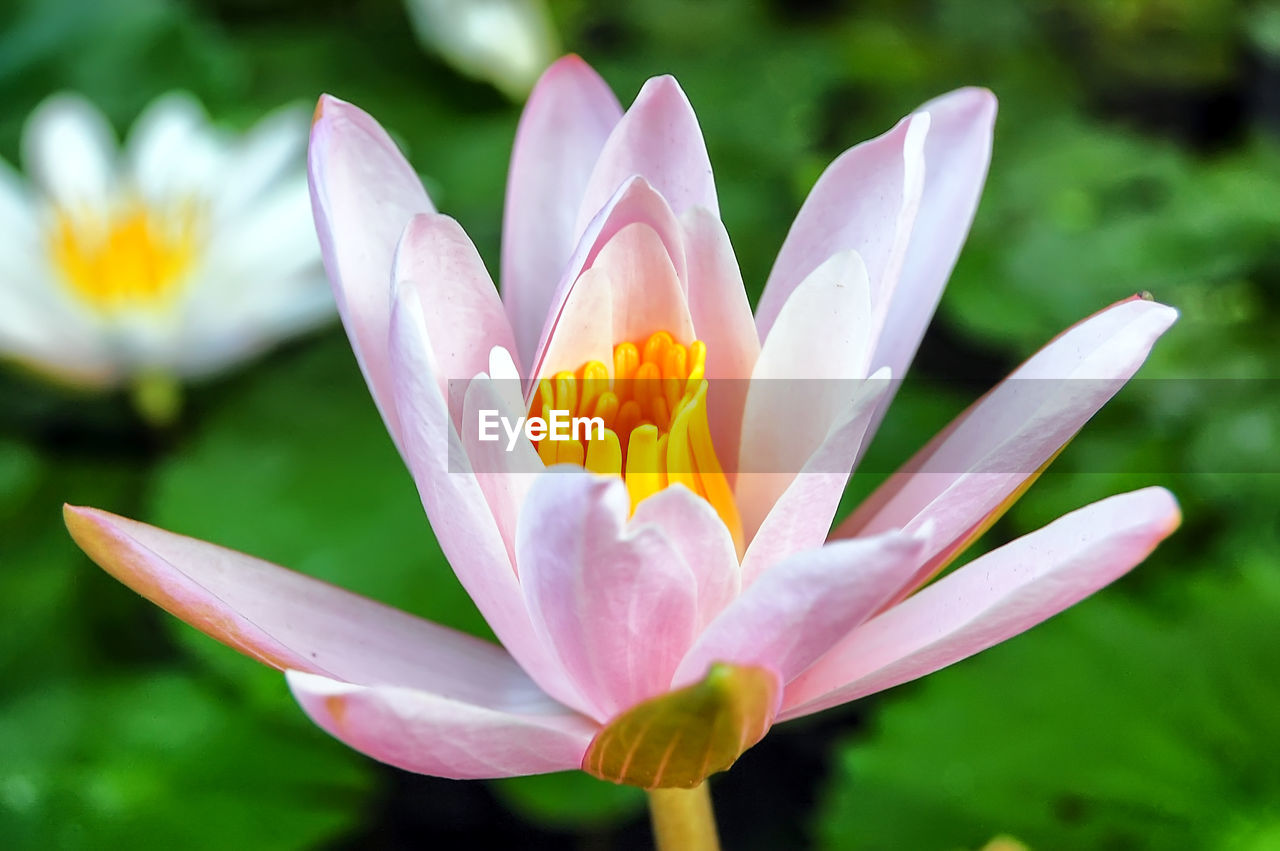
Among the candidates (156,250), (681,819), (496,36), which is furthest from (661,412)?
(496,36)

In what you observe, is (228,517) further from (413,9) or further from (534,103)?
(413,9)

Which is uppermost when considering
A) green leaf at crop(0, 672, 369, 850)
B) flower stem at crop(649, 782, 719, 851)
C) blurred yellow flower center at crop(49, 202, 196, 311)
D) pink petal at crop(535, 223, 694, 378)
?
pink petal at crop(535, 223, 694, 378)

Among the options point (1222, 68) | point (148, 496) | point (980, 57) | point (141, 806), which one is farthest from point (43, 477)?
point (1222, 68)

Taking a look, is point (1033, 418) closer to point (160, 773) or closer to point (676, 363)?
point (676, 363)

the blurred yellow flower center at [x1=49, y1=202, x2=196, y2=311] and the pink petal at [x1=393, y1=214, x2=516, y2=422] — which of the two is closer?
the pink petal at [x1=393, y1=214, x2=516, y2=422]

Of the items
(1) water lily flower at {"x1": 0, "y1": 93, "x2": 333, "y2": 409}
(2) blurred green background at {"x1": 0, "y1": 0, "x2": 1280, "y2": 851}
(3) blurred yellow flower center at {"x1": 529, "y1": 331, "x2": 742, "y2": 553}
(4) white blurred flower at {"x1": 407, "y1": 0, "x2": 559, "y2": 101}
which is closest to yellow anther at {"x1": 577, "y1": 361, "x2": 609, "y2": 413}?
(3) blurred yellow flower center at {"x1": 529, "y1": 331, "x2": 742, "y2": 553}

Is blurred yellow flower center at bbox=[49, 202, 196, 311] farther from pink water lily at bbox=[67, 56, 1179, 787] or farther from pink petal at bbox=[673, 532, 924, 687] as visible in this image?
pink petal at bbox=[673, 532, 924, 687]

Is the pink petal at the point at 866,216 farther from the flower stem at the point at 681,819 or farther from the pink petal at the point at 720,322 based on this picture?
the flower stem at the point at 681,819

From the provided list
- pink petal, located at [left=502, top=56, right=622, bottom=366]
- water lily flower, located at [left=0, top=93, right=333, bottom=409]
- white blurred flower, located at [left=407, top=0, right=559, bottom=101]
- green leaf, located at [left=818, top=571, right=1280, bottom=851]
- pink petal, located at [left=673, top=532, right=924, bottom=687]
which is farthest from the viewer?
white blurred flower, located at [left=407, top=0, right=559, bottom=101]

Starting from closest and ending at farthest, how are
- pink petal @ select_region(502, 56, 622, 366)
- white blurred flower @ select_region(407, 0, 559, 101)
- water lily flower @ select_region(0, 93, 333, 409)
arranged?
pink petal @ select_region(502, 56, 622, 366) < water lily flower @ select_region(0, 93, 333, 409) < white blurred flower @ select_region(407, 0, 559, 101)
